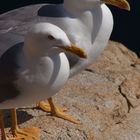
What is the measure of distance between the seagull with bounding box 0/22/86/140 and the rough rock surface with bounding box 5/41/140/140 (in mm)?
511

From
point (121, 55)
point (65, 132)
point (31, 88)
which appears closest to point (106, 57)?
point (121, 55)

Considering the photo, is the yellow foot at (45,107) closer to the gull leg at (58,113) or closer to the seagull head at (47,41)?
the gull leg at (58,113)

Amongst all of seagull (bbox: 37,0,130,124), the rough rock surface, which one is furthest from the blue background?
seagull (bbox: 37,0,130,124)

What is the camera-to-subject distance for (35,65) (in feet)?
8.19

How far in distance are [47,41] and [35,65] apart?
0.43ft

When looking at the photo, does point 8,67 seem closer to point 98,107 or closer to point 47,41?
point 47,41

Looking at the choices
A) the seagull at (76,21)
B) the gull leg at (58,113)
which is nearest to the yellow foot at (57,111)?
the gull leg at (58,113)

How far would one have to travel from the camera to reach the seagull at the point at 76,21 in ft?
8.87

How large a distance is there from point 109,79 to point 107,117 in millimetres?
384

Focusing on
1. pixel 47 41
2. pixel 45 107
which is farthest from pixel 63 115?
pixel 47 41

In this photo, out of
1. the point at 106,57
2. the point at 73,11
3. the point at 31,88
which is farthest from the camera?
the point at 106,57

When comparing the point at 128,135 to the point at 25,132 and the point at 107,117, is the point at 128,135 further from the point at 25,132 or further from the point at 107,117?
the point at 25,132

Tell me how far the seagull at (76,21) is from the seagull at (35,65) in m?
0.17

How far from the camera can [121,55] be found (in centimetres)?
393
